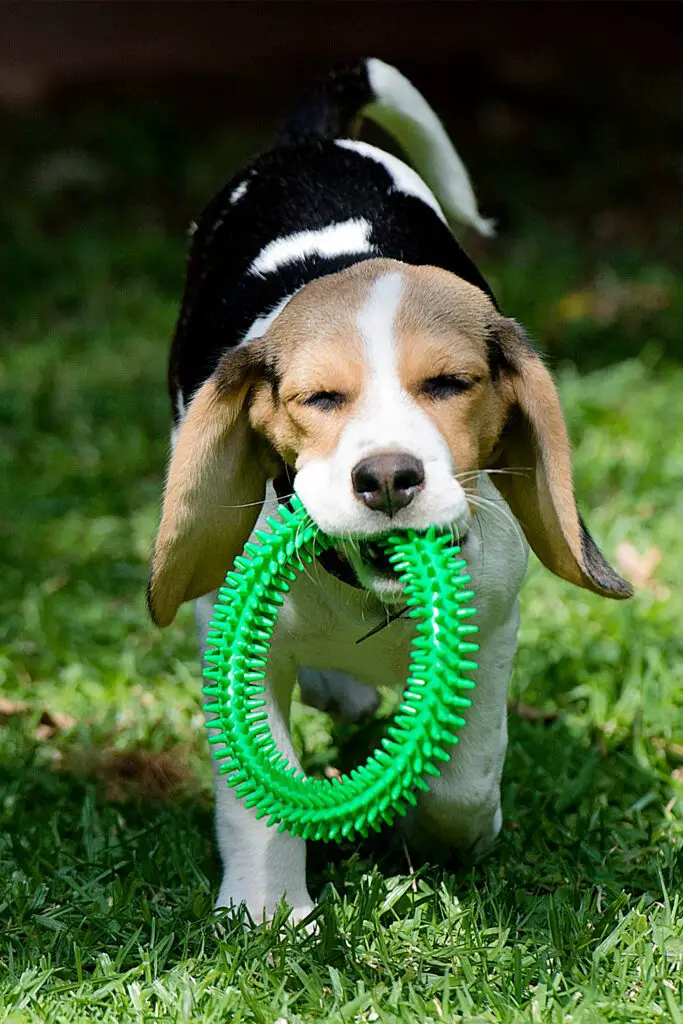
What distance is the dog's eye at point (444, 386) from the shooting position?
115 inches

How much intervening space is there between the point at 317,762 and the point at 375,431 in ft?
5.24

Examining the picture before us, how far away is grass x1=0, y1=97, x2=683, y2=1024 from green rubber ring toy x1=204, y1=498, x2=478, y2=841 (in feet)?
1.21

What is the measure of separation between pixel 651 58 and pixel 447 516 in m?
9.50

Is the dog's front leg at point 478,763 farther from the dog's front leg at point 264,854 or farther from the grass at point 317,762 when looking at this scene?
the dog's front leg at point 264,854

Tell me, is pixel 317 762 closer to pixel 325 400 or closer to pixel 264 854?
pixel 264 854

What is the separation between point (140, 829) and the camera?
12.5 feet

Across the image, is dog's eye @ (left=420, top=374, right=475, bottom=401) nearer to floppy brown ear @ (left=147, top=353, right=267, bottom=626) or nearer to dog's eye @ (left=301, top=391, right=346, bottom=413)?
dog's eye @ (left=301, top=391, right=346, bottom=413)

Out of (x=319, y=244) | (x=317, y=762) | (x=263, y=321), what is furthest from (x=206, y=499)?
(x=317, y=762)

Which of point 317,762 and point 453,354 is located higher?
point 453,354

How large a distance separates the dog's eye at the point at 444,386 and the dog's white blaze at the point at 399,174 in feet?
3.82

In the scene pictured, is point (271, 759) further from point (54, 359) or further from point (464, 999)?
point (54, 359)

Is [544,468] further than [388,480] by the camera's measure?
Yes

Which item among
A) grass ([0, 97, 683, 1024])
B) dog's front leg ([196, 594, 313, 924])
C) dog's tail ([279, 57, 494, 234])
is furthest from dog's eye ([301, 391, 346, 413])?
dog's tail ([279, 57, 494, 234])

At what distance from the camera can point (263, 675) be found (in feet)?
9.88
